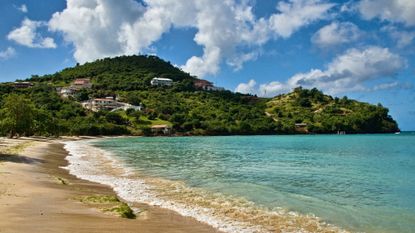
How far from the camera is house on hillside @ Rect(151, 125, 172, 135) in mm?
158375

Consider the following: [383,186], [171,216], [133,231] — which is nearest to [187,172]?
[383,186]

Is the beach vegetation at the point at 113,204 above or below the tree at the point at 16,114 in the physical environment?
below

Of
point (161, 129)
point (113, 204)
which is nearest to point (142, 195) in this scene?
point (113, 204)

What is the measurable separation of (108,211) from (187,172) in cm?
1822

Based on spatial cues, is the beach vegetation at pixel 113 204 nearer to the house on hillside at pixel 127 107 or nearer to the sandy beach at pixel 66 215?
the sandy beach at pixel 66 215

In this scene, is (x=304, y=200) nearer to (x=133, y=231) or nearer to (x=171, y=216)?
(x=171, y=216)

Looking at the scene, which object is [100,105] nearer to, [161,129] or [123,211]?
[161,129]

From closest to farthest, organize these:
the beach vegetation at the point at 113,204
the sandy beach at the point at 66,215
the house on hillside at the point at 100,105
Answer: the sandy beach at the point at 66,215 → the beach vegetation at the point at 113,204 → the house on hillside at the point at 100,105

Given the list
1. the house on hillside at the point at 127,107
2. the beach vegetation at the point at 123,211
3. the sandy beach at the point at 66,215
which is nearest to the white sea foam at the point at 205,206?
the sandy beach at the point at 66,215

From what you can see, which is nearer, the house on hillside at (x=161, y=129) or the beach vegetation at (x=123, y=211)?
the beach vegetation at (x=123, y=211)

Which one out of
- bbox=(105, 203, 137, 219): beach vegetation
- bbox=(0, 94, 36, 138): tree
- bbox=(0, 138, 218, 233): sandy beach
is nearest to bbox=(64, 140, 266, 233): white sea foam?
bbox=(0, 138, 218, 233): sandy beach

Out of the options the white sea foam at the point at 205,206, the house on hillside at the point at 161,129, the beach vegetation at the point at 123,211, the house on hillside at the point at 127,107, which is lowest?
the white sea foam at the point at 205,206

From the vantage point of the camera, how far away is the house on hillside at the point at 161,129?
158375 millimetres

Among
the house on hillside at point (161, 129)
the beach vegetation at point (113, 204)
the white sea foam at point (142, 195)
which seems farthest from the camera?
the house on hillside at point (161, 129)
